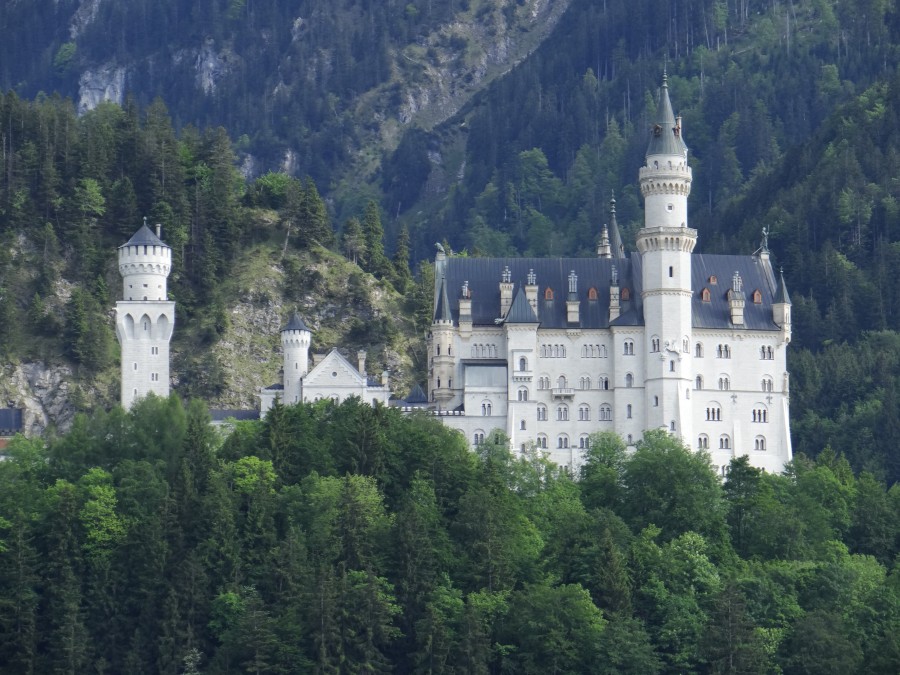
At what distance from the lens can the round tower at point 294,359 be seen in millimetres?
110562

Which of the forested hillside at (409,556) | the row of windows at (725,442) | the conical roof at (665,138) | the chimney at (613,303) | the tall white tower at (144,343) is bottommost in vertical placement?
the forested hillside at (409,556)

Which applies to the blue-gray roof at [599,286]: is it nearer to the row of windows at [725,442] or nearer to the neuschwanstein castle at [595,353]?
the neuschwanstein castle at [595,353]

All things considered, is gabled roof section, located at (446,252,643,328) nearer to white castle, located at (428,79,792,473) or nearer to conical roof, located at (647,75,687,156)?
white castle, located at (428,79,792,473)

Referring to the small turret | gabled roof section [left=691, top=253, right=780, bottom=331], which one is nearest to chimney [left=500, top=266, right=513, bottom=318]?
gabled roof section [left=691, top=253, right=780, bottom=331]

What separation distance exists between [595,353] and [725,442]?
7735 mm

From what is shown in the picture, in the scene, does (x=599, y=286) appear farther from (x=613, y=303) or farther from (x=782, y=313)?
(x=782, y=313)

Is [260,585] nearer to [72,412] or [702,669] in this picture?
[702,669]

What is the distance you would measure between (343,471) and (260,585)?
8.93m

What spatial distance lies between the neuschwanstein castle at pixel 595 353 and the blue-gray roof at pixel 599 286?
0.10 metres

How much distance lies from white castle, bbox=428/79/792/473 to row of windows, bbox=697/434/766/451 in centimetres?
5

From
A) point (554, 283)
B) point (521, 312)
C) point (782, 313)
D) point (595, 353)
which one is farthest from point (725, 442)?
point (521, 312)

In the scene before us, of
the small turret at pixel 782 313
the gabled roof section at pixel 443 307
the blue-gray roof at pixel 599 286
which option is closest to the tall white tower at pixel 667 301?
the blue-gray roof at pixel 599 286

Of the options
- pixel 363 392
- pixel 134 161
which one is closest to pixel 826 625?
pixel 363 392

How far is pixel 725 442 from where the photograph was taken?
11175 cm
